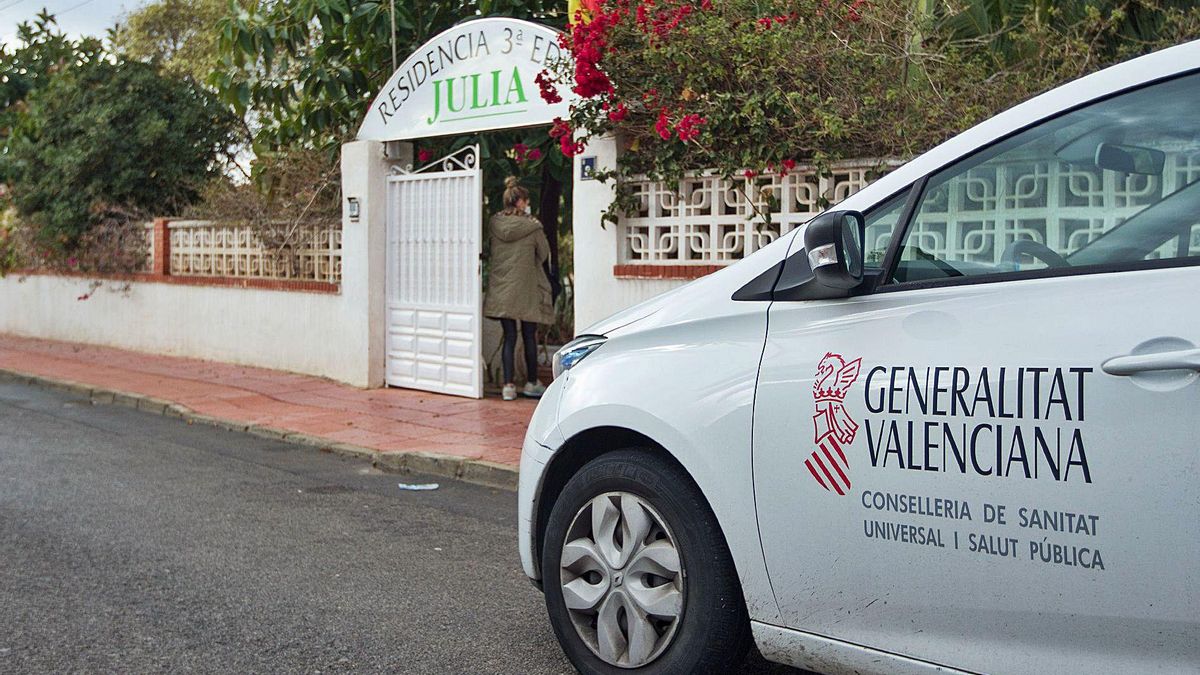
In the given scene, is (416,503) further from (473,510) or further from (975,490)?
(975,490)

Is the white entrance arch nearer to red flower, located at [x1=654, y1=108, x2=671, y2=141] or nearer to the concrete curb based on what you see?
red flower, located at [x1=654, y1=108, x2=671, y2=141]

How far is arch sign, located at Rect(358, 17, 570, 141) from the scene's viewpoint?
1070 centimetres

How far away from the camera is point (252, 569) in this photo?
18.8ft

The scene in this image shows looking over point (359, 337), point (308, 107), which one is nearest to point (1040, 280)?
point (359, 337)

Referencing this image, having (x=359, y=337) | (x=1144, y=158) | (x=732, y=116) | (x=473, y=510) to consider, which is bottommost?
(x=473, y=510)

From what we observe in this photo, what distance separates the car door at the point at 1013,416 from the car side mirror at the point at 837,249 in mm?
92

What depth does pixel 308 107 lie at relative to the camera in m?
14.3

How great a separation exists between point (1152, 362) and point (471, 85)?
364 inches

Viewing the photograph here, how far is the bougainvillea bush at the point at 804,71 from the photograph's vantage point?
8.52m

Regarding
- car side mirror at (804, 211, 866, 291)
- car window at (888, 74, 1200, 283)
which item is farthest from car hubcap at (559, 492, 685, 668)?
car window at (888, 74, 1200, 283)

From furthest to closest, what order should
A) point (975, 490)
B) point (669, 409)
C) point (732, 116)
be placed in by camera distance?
point (732, 116), point (669, 409), point (975, 490)

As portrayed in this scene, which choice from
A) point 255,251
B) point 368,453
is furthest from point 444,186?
point 255,251

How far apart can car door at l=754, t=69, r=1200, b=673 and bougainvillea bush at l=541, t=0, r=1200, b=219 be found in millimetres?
5260

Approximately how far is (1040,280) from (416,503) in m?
5.19
